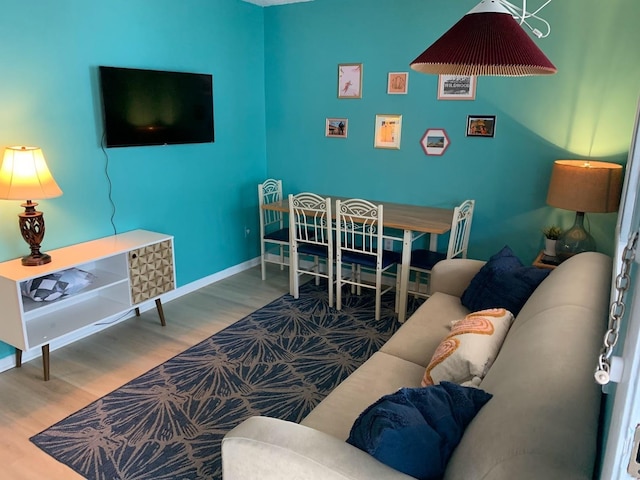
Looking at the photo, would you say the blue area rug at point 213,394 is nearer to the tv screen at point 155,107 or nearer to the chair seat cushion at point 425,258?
the chair seat cushion at point 425,258

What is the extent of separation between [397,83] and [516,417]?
10.9 feet

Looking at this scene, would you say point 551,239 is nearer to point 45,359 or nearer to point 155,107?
point 155,107

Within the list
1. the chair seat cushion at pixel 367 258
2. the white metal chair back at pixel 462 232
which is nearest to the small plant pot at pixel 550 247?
the white metal chair back at pixel 462 232

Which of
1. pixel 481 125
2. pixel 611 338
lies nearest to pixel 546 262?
pixel 481 125

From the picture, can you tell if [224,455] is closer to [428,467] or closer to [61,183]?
[428,467]

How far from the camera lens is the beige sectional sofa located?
1040 mm

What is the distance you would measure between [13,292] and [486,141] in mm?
3379

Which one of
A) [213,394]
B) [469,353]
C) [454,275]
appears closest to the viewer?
[469,353]

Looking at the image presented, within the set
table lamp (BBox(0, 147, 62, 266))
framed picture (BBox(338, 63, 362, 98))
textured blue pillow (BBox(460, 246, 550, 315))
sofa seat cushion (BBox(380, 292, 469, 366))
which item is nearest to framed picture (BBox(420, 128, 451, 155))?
framed picture (BBox(338, 63, 362, 98))

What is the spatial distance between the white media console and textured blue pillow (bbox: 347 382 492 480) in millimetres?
2181

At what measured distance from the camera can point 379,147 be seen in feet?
13.6

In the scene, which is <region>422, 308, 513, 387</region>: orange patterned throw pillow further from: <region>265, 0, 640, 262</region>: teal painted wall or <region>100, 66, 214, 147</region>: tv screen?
<region>100, 66, 214, 147</region>: tv screen

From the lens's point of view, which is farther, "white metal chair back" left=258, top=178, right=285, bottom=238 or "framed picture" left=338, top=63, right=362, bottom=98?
"white metal chair back" left=258, top=178, right=285, bottom=238

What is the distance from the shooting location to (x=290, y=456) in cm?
133
